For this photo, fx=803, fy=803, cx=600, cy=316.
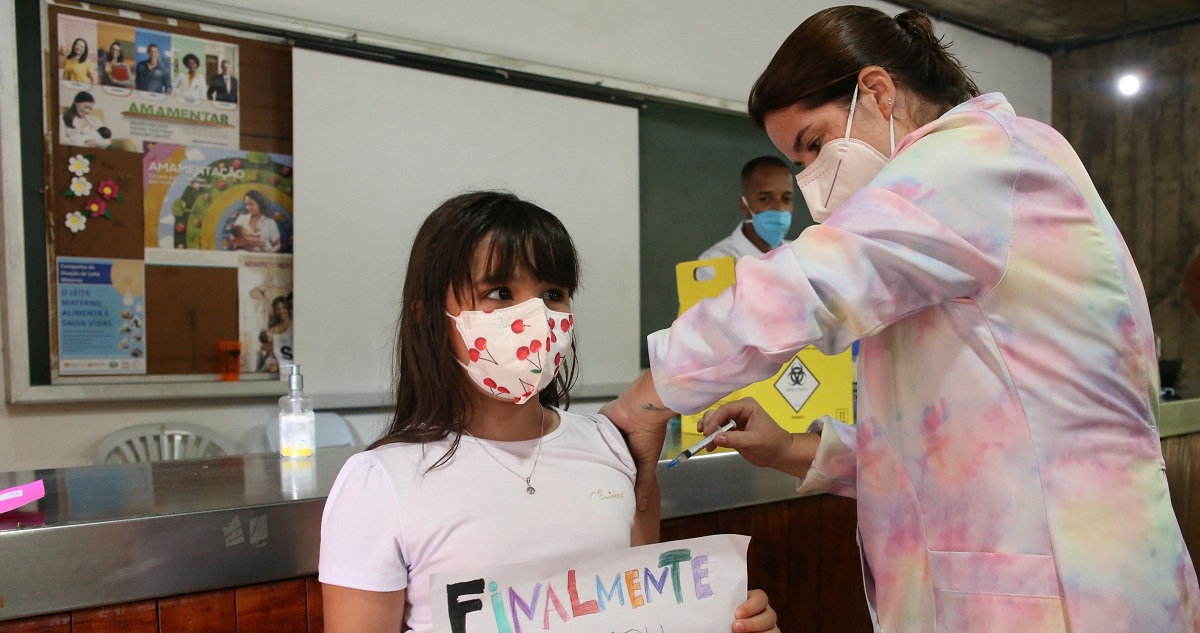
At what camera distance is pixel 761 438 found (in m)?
1.25

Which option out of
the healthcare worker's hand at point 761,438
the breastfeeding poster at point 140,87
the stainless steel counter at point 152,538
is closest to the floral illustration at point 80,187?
the breastfeeding poster at point 140,87

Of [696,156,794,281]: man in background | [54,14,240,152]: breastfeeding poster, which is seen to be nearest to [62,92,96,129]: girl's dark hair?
[54,14,240,152]: breastfeeding poster

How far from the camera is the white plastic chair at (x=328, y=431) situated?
122 inches

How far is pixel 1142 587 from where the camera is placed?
34.0 inches

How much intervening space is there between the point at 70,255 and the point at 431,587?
273 centimetres

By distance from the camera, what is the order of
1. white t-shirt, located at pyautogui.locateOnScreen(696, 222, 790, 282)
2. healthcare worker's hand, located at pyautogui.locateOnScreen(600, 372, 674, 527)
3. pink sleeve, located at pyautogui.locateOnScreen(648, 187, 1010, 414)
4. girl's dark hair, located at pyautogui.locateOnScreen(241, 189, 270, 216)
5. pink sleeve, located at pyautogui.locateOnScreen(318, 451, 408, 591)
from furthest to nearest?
white t-shirt, located at pyautogui.locateOnScreen(696, 222, 790, 282) < girl's dark hair, located at pyautogui.locateOnScreen(241, 189, 270, 216) < healthcare worker's hand, located at pyautogui.locateOnScreen(600, 372, 674, 527) < pink sleeve, located at pyautogui.locateOnScreen(318, 451, 408, 591) < pink sleeve, located at pyautogui.locateOnScreen(648, 187, 1010, 414)

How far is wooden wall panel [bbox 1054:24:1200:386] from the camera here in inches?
228

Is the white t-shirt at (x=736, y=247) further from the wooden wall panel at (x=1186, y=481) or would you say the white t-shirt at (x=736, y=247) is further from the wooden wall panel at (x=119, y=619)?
the wooden wall panel at (x=119, y=619)

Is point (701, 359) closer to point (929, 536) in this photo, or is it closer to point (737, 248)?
point (929, 536)

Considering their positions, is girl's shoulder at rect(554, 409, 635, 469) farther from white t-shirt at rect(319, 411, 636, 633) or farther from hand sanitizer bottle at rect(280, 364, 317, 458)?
hand sanitizer bottle at rect(280, 364, 317, 458)

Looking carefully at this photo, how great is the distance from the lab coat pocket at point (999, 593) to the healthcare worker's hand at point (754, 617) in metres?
0.21

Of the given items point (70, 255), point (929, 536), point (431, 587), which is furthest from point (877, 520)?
point (70, 255)

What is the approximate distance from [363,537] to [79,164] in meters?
2.67

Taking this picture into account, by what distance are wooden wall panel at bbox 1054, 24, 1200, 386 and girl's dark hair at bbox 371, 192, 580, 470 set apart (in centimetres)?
620
